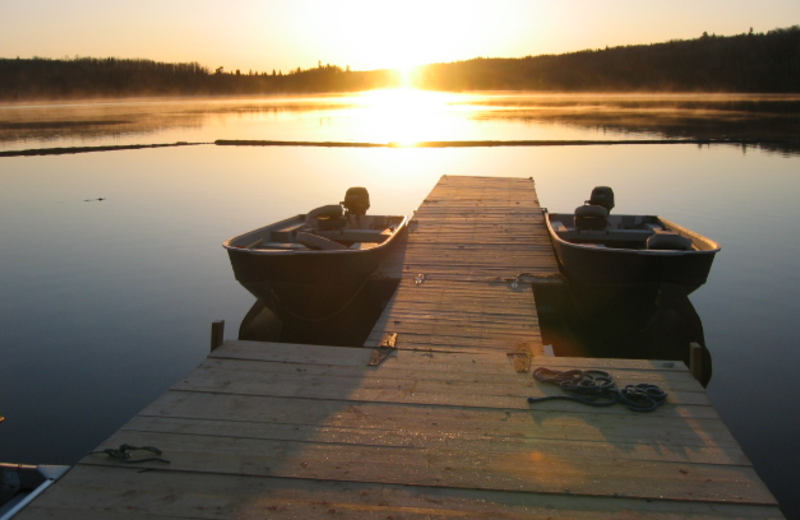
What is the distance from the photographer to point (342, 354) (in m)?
5.21

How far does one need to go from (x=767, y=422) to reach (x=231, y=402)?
474 centimetres

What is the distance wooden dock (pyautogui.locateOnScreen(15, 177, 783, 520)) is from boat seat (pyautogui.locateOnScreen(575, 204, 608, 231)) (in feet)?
11.3

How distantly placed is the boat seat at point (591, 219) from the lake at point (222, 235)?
6.38 ft

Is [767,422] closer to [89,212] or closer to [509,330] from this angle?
[509,330]

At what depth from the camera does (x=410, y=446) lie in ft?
12.3

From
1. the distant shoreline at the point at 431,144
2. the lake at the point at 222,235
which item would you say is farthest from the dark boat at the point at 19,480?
the distant shoreline at the point at 431,144

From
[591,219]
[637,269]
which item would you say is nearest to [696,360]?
[637,269]

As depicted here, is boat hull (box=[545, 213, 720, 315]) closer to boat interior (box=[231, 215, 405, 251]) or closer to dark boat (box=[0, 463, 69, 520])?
boat interior (box=[231, 215, 405, 251])

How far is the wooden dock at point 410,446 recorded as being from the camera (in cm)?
323

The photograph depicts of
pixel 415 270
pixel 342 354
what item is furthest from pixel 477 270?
pixel 342 354

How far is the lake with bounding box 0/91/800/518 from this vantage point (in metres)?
6.52

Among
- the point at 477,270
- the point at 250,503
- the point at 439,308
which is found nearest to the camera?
the point at 250,503

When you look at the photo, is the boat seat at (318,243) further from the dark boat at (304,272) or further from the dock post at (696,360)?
the dock post at (696,360)

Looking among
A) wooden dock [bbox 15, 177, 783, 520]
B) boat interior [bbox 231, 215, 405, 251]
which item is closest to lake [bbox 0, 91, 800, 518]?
boat interior [bbox 231, 215, 405, 251]
